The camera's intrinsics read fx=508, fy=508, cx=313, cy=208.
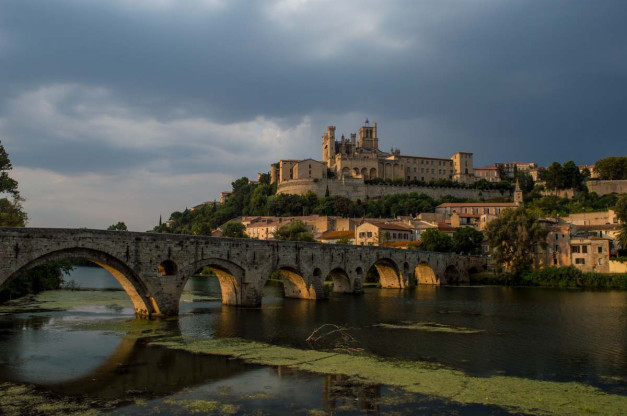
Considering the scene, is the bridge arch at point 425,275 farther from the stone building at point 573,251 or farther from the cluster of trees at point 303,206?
the cluster of trees at point 303,206

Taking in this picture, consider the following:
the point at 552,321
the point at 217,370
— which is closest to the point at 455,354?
the point at 217,370

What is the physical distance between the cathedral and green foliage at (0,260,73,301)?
88241 millimetres

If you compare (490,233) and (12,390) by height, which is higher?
(490,233)

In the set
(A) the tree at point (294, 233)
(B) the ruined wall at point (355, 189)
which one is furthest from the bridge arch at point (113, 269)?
(B) the ruined wall at point (355, 189)

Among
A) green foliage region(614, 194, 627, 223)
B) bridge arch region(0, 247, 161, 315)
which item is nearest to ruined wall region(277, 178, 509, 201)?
green foliage region(614, 194, 627, 223)

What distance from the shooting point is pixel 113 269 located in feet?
93.3

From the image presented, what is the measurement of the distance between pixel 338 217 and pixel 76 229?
90251 mm

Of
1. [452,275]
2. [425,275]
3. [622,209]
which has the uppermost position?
[622,209]

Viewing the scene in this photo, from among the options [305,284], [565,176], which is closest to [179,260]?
[305,284]

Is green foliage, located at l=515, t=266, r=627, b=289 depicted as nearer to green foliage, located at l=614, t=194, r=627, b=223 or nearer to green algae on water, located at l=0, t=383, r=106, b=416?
green foliage, located at l=614, t=194, r=627, b=223

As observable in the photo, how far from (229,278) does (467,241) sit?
171 feet

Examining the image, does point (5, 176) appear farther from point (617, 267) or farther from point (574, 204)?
point (574, 204)

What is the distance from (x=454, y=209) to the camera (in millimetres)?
117250

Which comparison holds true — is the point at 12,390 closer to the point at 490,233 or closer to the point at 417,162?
the point at 490,233
